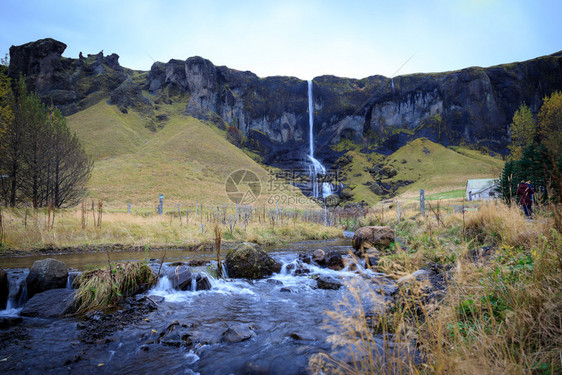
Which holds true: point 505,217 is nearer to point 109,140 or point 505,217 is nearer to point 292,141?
point 109,140

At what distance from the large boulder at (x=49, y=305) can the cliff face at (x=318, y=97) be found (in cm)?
9208

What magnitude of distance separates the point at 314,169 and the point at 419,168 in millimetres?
31565

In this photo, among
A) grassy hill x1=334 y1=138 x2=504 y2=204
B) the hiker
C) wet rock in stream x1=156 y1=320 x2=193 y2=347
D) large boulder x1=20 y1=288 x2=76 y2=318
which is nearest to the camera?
wet rock in stream x1=156 y1=320 x2=193 y2=347

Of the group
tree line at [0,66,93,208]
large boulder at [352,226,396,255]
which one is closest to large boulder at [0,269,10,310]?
large boulder at [352,226,396,255]

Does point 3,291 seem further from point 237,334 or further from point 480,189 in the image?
point 480,189

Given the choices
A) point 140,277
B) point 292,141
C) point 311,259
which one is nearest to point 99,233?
point 140,277

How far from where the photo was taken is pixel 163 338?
4879 mm

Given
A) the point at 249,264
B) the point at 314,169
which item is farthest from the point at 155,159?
the point at 249,264

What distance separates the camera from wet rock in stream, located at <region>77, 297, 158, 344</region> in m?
5.00

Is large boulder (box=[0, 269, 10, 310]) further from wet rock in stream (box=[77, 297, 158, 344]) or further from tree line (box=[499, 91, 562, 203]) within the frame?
tree line (box=[499, 91, 562, 203])

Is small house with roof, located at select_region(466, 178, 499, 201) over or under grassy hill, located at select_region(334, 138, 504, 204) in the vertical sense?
under

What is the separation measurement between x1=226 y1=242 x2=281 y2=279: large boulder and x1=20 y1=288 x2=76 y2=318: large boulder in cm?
465

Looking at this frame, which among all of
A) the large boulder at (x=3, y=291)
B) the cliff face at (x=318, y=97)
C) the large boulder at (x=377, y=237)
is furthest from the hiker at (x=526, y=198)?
the cliff face at (x=318, y=97)

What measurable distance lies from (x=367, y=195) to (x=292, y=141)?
1739 inches
